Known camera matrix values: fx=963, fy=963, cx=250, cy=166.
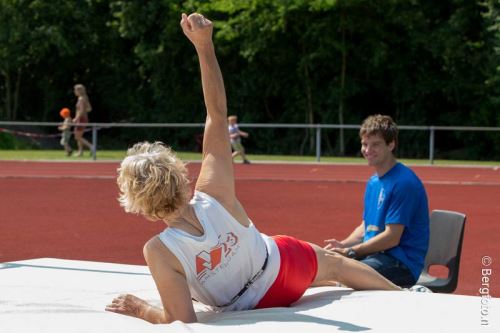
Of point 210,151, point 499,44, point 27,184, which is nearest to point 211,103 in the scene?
point 210,151

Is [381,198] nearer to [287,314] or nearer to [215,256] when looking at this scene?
[287,314]

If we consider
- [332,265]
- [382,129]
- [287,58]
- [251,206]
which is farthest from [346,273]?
[287,58]

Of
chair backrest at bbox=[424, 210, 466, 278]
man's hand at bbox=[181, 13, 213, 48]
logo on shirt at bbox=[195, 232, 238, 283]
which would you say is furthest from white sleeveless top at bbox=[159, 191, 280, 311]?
chair backrest at bbox=[424, 210, 466, 278]

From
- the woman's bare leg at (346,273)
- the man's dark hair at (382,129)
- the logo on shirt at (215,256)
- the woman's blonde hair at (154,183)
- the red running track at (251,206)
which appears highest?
the man's dark hair at (382,129)

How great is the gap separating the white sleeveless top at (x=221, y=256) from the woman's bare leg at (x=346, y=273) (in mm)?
324

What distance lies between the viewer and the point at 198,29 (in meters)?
4.49

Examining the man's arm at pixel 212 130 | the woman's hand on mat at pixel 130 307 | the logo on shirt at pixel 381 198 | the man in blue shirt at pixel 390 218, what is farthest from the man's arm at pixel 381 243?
the woman's hand on mat at pixel 130 307

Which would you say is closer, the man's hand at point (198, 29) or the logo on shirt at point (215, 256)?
the logo on shirt at point (215, 256)

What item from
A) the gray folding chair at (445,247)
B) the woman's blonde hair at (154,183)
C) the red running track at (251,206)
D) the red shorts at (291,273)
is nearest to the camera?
the woman's blonde hair at (154,183)

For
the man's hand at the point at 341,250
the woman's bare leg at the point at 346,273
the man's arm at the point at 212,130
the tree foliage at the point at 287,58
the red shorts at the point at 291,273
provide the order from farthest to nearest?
the tree foliage at the point at 287,58, the man's hand at the point at 341,250, the woman's bare leg at the point at 346,273, the red shorts at the point at 291,273, the man's arm at the point at 212,130

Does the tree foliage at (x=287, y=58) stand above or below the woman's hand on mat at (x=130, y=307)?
above

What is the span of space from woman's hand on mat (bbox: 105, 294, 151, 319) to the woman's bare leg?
0.87 m

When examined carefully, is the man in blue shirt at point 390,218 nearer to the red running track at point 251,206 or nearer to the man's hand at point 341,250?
the man's hand at point 341,250

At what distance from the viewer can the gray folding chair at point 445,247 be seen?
565 cm
